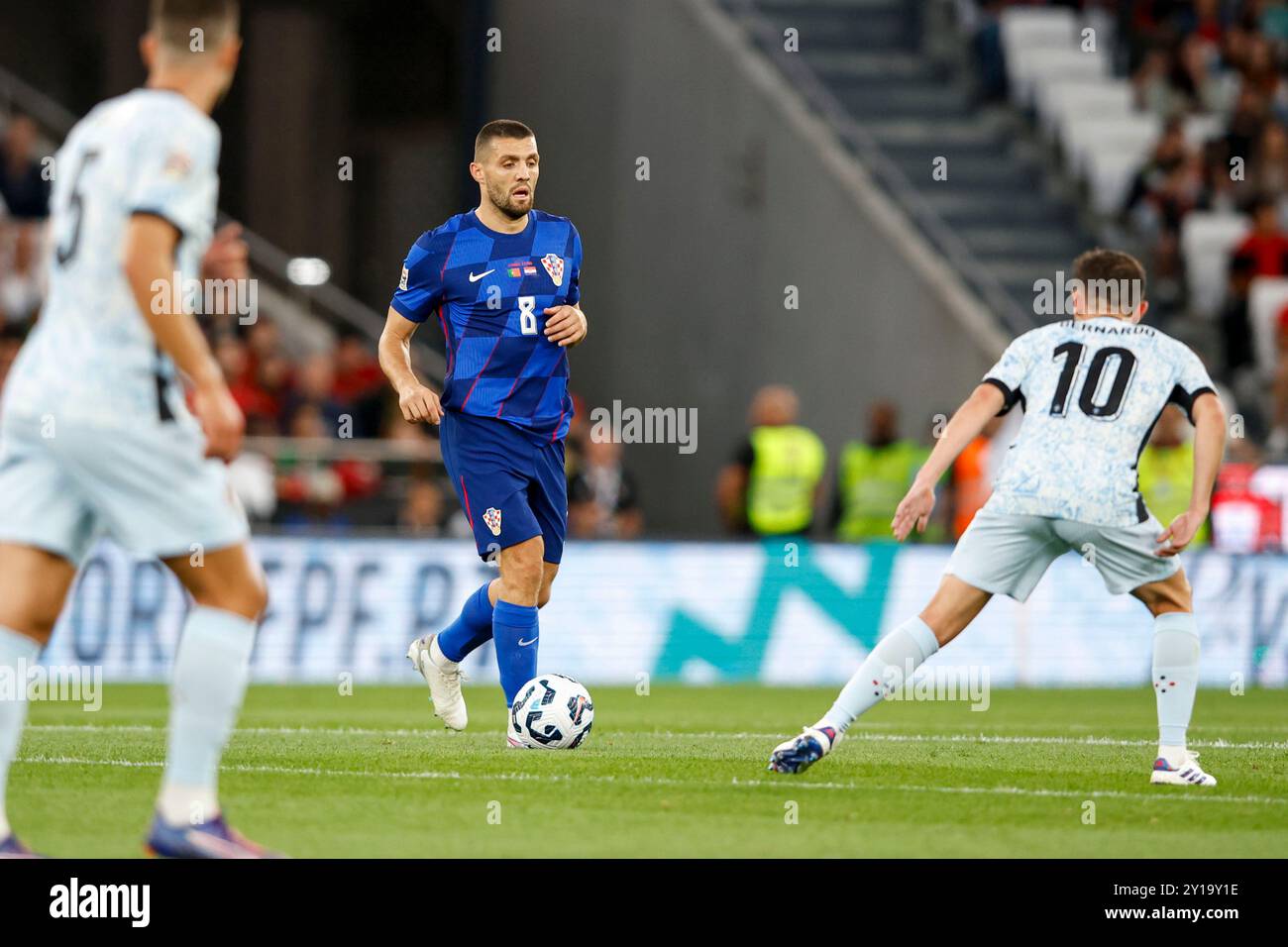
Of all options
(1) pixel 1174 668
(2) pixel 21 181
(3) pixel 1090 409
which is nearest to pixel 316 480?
(2) pixel 21 181

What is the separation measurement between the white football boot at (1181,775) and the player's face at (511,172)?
3268 millimetres

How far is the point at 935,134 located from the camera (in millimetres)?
21891

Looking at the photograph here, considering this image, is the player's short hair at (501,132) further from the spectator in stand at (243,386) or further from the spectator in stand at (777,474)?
the spectator in stand at (243,386)

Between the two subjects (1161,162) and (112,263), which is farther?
(1161,162)

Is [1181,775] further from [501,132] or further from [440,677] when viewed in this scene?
[501,132]

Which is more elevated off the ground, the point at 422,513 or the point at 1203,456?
the point at 1203,456

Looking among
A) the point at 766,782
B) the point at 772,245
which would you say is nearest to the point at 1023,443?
the point at 766,782

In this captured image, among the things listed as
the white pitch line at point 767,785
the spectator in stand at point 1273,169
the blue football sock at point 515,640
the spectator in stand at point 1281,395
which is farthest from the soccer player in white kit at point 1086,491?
the spectator in stand at point 1273,169

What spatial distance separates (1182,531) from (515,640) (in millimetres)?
2666

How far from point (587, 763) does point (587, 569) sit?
7217mm

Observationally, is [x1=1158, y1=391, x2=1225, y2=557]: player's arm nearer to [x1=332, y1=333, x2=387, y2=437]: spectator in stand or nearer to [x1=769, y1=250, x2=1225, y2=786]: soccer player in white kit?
[x1=769, y1=250, x2=1225, y2=786]: soccer player in white kit

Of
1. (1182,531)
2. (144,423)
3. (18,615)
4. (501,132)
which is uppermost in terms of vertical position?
(501,132)

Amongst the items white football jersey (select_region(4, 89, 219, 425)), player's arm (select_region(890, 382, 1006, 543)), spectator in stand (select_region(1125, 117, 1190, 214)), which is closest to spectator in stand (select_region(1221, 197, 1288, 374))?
spectator in stand (select_region(1125, 117, 1190, 214))
